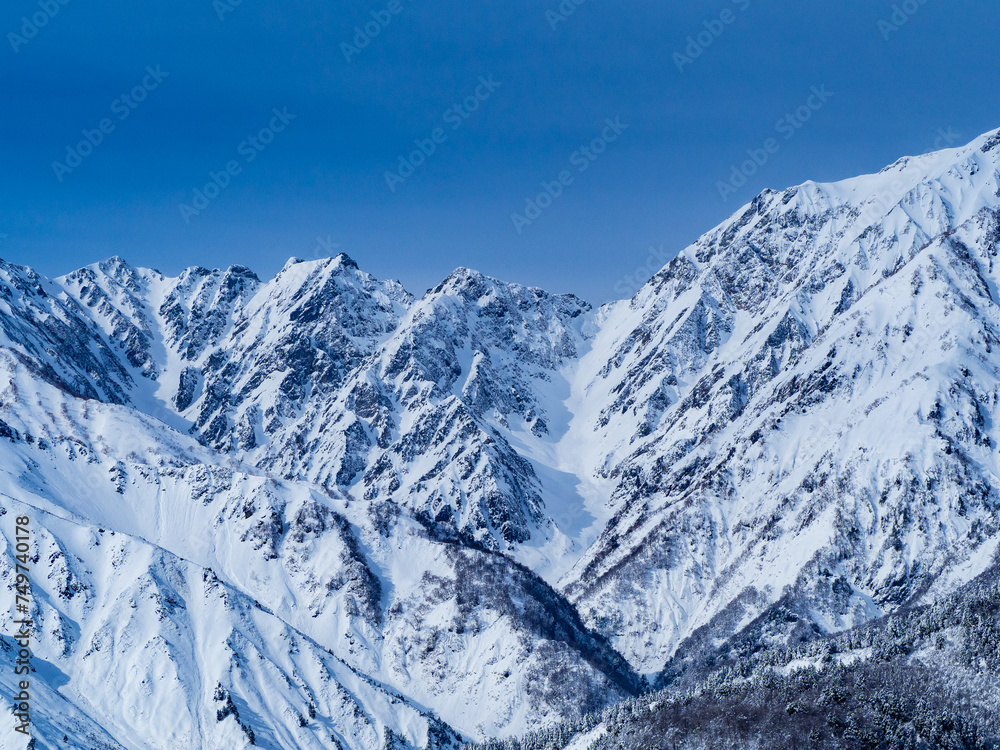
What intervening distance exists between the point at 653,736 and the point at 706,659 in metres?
82.3

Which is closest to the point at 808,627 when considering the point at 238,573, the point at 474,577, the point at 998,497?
the point at 998,497

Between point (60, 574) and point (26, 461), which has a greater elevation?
point (26, 461)

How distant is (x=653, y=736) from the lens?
10731 centimetres

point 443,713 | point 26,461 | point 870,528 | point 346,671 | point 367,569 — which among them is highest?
point 26,461

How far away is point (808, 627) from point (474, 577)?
76.5m

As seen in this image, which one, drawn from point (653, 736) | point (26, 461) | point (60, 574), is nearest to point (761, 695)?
point (653, 736)

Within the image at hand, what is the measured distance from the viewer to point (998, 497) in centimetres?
19100

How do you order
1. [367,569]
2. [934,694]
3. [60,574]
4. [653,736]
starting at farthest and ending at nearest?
[367,569]
[60,574]
[653,736]
[934,694]

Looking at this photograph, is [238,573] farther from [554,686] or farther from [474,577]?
[554,686]

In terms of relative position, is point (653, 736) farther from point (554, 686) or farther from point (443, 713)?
point (443, 713)

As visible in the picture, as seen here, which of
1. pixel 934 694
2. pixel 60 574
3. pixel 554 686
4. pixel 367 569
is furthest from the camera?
pixel 367 569

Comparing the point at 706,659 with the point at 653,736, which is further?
the point at 706,659

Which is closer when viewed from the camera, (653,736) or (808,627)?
(653,736)

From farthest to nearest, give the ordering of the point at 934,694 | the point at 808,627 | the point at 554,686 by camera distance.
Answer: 1. the point at 808,627
2. the point at 554,686
3. the point at 934,694
